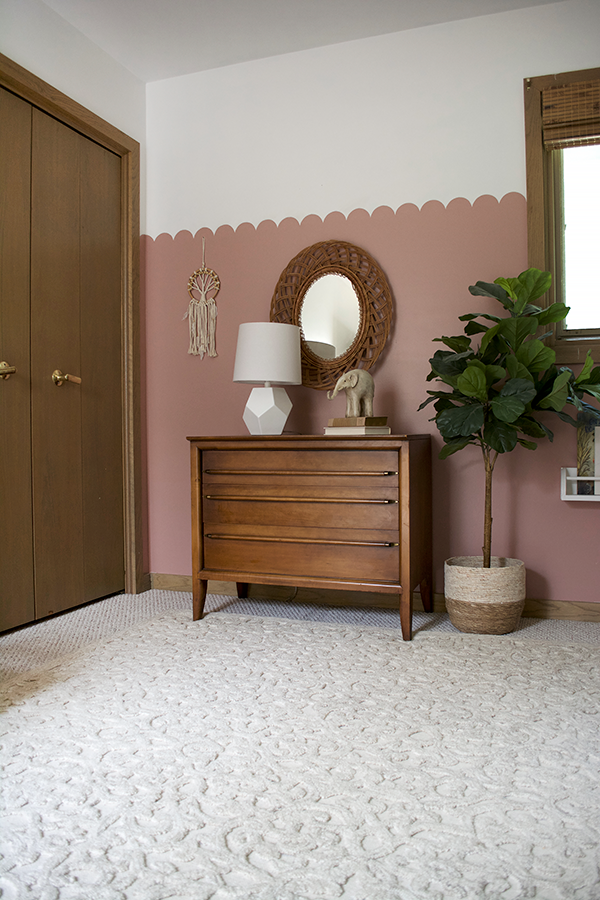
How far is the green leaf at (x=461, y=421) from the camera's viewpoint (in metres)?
2.35

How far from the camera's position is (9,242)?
8.46ft

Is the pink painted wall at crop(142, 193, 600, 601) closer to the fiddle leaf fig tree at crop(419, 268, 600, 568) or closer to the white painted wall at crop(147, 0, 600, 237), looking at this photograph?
the white painted wall at crop(147, 0, 600, 237)

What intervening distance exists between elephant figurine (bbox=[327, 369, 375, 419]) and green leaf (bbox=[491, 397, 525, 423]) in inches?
21.6

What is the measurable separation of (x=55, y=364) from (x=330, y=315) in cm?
123

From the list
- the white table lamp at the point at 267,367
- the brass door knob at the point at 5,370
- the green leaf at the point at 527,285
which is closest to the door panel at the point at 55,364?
the brass door knob at the point at 5,370

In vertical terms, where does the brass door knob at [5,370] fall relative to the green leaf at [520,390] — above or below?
above

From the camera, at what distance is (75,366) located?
2939mm

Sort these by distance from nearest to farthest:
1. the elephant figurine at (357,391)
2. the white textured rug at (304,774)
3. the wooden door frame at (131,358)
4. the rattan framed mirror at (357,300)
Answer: the white textured rug at (304,774)
the elephant figurine at (357,391)
the rattan framed mirror at (357,300)
the wooden door frame at (131,358)

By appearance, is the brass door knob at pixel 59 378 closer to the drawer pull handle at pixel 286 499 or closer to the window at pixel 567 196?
the drawer pull handle at pixel 286 499

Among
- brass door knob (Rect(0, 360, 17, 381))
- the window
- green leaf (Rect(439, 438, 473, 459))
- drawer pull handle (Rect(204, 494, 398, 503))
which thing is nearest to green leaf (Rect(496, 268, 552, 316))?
the window

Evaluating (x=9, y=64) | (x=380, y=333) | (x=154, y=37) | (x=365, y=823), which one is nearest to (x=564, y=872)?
(x=365, y=823)

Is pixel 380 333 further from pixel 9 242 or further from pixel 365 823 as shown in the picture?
pixel 365 823

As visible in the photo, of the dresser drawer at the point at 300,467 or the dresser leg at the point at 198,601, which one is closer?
the dresser drawer at the point at 300,467

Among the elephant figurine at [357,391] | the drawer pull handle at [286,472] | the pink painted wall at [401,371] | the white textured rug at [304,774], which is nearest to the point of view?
the white textured rug at [304,774]
